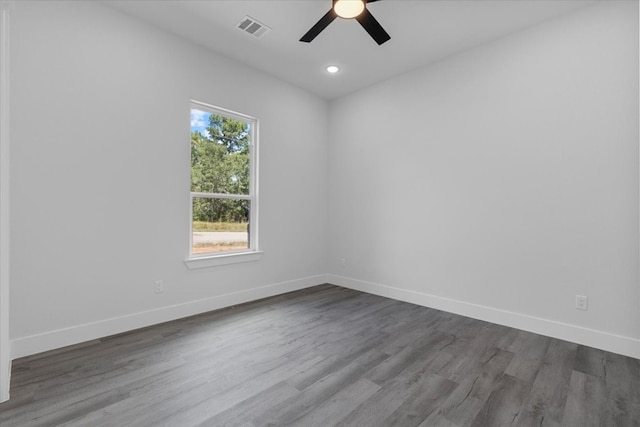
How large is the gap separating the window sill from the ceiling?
2384 mm

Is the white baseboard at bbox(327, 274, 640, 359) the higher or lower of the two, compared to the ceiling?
lower

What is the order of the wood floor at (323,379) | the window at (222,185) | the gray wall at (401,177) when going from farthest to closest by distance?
the window at (222,185)
the gray wall at (401,177)
the wood floor at (323,379)

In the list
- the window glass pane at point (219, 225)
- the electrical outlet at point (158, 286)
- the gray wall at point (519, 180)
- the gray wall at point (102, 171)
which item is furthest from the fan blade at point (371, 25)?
the electrical outlet at point (158, 286)

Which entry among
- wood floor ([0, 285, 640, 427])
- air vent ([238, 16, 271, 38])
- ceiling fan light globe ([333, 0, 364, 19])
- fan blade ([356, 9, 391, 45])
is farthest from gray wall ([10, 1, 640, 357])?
ceiling fan light globe ([333, 0, 364, 19])

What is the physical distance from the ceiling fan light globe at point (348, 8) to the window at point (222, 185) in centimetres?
187

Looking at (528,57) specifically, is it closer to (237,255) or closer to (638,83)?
(638,83)

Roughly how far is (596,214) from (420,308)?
1926 mm

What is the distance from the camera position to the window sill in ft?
10.9

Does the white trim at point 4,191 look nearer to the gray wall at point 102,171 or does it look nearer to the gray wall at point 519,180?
the gray wall at point 102,171

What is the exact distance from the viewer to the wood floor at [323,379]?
171cm

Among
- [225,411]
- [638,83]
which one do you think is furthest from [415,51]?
[225,411]

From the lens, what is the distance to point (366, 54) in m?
3.54

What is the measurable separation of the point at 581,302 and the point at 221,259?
11.8 ft

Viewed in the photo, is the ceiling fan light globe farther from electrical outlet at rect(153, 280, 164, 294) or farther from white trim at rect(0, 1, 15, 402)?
electrical outlet at rect(153, 280, 164, 294)
